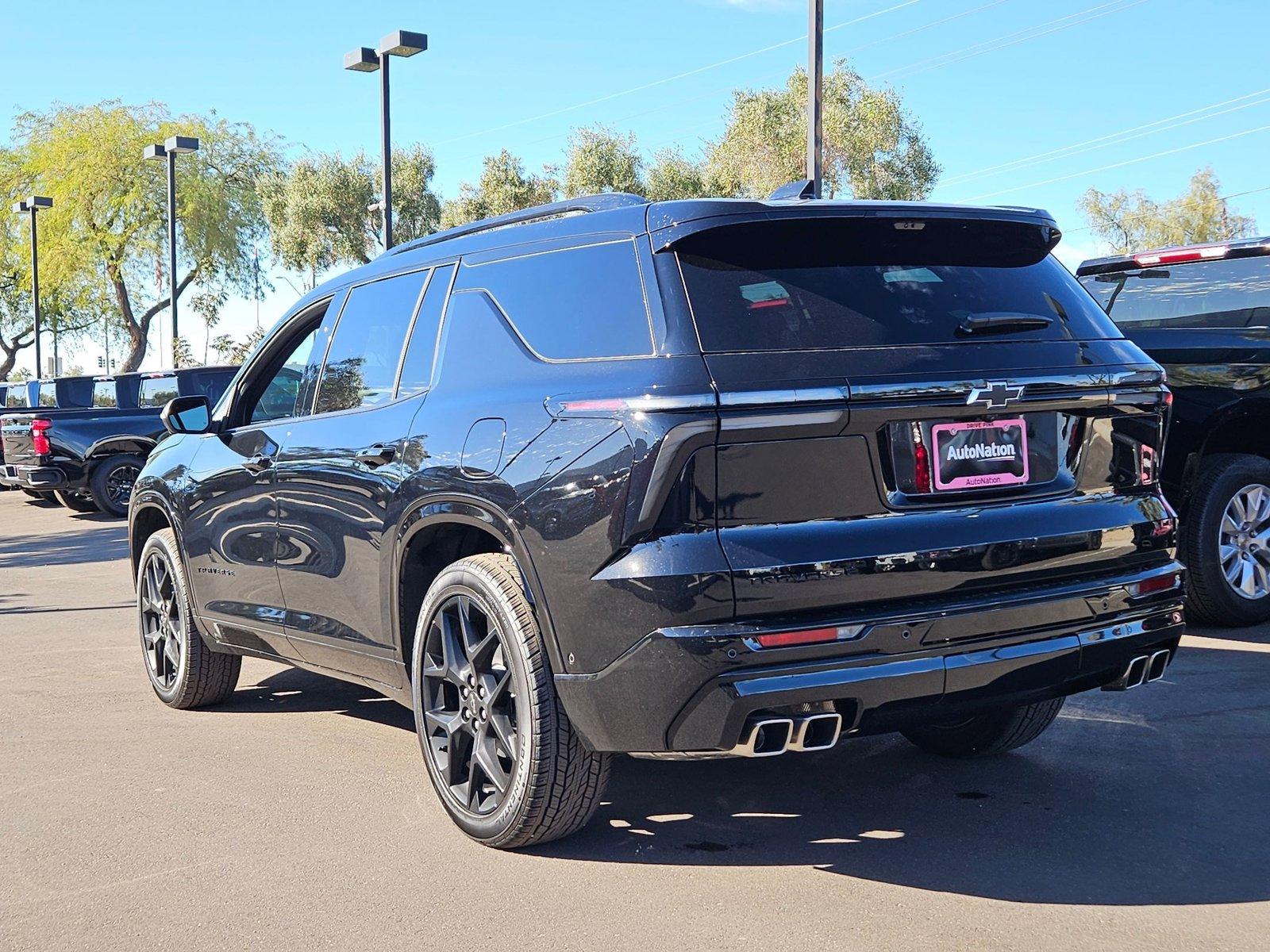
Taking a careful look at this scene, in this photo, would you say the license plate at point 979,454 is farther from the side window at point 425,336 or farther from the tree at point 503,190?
the tree at point 503,190

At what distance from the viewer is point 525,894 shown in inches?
150

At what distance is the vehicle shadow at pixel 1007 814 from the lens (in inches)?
151

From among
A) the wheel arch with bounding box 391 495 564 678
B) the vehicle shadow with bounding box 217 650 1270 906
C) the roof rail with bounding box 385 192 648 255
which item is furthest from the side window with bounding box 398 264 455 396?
the vehicle shadow with bounding box 217 650 1270 906

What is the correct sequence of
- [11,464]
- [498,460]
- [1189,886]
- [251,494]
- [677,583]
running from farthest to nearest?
1. [11,464]
2. [251,494]
3. [498,460]
4. [1189,886]
5. [677,583]

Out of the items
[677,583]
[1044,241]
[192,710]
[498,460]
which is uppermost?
[1044,241]

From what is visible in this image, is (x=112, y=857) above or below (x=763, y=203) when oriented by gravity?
below

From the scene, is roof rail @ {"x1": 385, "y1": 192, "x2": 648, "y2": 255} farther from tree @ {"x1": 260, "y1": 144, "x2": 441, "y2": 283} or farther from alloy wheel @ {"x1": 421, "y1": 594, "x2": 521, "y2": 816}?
tree @ {"x1": 260, "y1": 144, "x2": 441, "y2": 283}

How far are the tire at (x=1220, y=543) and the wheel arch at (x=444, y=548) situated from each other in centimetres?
436

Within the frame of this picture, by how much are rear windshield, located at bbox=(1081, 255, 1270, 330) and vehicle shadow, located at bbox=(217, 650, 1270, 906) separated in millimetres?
2499

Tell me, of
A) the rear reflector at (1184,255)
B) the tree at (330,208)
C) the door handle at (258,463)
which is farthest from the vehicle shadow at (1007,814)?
the tree at (330,208)

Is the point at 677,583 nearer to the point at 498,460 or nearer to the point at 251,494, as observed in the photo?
the point at 498,460

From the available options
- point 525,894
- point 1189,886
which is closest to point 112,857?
point 525,894

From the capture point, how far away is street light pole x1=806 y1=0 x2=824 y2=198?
15406mm

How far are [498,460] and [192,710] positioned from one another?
3.05m
